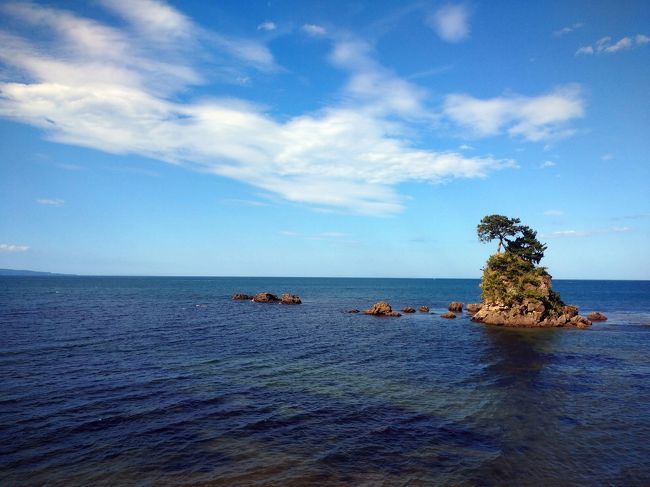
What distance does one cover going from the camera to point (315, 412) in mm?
27234

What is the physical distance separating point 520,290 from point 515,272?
3.98 metres

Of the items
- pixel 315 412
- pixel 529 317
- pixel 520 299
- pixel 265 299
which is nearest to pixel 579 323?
pixel 529 317

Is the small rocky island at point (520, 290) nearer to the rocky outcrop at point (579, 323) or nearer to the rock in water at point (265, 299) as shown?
the rocky outcrop at point (579, 323)

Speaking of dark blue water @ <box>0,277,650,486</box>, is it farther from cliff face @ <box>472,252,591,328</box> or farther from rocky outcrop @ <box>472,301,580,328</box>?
cliff face @ <box>472,252,591,328</box>

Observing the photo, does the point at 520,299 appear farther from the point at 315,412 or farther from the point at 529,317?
the point at 315,412

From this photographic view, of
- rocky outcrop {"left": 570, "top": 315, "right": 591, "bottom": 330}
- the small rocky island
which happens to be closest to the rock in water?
the small rocky island

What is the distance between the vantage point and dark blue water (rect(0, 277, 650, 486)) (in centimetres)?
1936

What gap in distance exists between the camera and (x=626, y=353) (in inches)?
1950

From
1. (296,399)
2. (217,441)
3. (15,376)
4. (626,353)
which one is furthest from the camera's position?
(626,353)

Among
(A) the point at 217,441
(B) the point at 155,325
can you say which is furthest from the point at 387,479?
(B) the point at 155,325

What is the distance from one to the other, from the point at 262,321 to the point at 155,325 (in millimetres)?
19461

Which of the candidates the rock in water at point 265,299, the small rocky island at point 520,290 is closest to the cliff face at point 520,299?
the small rocky island at point 520,290

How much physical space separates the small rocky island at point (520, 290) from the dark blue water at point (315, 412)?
2044 cm

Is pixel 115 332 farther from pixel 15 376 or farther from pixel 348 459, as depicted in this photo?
pixel 348 459
